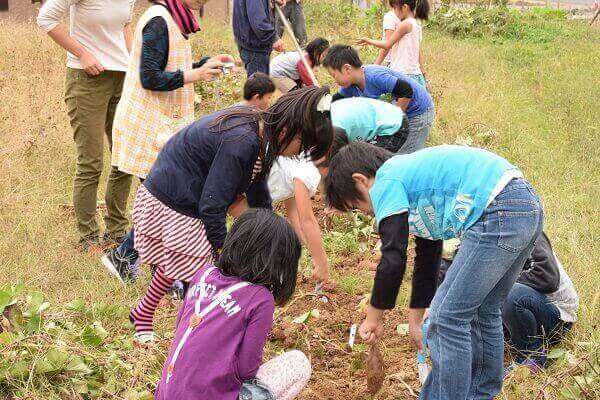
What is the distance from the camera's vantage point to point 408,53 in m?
6.78

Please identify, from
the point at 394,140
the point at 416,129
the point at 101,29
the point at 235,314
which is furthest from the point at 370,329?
the point at 416,129

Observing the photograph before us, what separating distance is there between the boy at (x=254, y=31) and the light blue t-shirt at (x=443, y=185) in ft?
12.8

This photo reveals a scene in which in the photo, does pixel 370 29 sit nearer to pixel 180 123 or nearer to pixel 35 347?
pixel 180 123

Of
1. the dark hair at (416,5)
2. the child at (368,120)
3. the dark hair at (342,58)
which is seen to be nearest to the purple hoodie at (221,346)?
the child at (368,120)

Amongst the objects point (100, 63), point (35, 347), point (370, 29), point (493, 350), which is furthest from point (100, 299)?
point (370, 29)

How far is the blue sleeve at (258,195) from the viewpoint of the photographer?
3.29 meters

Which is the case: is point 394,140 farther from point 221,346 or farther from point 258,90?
point 221,346

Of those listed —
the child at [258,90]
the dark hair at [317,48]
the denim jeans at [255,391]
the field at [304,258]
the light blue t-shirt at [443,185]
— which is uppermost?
the light blue t-shirt at [443,185]

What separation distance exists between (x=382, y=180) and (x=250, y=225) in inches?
20.8

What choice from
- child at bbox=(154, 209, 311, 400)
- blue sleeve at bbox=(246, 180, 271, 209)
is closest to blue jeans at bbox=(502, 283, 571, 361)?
blue sleeve at bbox=(246, 180, 271, 209)

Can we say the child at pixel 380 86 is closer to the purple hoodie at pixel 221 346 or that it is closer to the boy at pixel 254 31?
the boy at pixel 254 31

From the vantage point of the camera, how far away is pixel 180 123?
13.8ft

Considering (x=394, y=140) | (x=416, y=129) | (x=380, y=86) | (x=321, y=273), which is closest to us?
(x=321, y=273)

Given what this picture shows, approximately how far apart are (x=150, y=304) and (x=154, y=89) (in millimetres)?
1204
